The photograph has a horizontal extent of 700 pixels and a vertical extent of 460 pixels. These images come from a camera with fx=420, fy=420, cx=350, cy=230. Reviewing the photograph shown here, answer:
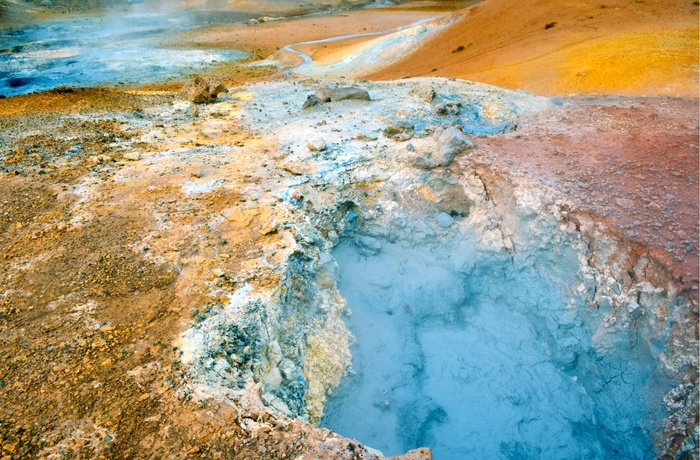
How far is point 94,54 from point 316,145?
2028cm

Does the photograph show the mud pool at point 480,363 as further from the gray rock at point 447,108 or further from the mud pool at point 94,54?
the mud pool at point 94,54

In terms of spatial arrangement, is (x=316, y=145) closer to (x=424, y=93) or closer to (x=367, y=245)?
(x=367, y=245)

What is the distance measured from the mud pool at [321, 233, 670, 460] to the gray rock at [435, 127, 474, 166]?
1.30m

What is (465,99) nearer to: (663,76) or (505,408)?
(663,76)

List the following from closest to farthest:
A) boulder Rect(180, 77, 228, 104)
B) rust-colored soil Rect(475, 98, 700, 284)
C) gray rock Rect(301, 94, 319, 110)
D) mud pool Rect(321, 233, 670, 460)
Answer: mud pool Rect(321, 233, 670, 460) → rust-colored soil Rect(475, 98, 700, 284) → gray rock Rect(301, 94, 319, 110) → boulder Rect(180, 77, 228, 104)

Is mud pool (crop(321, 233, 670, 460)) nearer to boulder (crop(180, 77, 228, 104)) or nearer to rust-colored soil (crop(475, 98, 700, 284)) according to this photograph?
rust-colored soil (crop(475, 98, 700, 284))

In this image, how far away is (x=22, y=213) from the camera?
18.1ft

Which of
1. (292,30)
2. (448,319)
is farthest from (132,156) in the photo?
(292,30)

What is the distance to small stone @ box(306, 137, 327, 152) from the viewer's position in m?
7.09

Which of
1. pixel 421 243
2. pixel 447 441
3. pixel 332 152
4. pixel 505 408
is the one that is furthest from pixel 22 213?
pixel 505 408

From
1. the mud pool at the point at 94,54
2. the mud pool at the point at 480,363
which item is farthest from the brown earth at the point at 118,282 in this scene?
the mud pool at the point at 94,54

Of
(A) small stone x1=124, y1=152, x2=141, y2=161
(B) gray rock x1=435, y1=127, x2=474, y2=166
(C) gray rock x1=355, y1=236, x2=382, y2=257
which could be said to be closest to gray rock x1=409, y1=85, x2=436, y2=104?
(B) gray rock x1=435, y1=127, x2=474, y2=166

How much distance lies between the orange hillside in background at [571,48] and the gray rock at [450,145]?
5.24 m

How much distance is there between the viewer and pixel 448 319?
6371 millimetres
